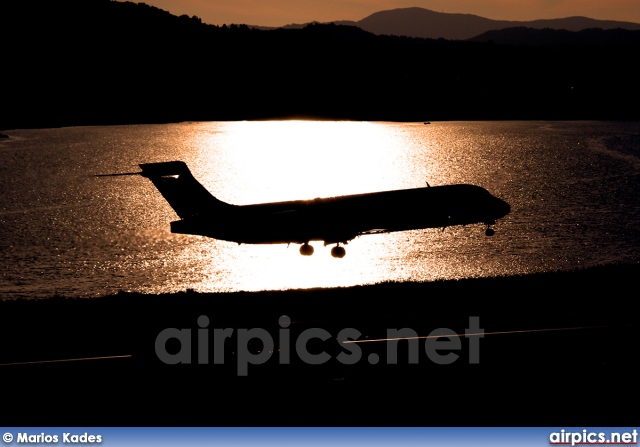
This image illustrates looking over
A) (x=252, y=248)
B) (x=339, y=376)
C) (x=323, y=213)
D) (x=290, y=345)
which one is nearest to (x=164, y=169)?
(x=323, y=213)

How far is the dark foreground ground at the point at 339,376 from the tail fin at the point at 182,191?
25.3 m

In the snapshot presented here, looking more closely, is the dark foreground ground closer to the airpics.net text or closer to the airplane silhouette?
the airpics.net text

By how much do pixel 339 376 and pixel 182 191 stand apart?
39.1 meters

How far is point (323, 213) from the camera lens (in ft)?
193

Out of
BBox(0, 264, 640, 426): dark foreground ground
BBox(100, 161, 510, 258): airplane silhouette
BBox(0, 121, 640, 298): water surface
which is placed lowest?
BBox(0, 121, 640, 298): water surface

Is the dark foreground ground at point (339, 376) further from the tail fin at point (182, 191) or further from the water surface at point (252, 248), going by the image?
→ the water surface at point (252, 248)

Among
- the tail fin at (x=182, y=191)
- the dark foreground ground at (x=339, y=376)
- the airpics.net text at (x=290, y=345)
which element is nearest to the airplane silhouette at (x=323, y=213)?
the tail fin at (x=182, y=191)

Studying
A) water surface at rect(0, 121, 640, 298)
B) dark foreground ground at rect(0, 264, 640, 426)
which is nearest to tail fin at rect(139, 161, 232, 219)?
dark foreground ground at rect(0, 264, 640, 426)

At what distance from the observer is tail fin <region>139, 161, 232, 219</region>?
60469 millimetres

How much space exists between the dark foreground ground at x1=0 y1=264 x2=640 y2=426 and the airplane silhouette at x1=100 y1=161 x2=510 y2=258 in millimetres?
21535

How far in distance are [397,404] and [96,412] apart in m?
8.56

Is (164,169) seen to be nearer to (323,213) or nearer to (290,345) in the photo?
(323,213)

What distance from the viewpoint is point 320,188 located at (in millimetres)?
191750

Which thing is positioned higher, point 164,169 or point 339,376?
point 164,169
